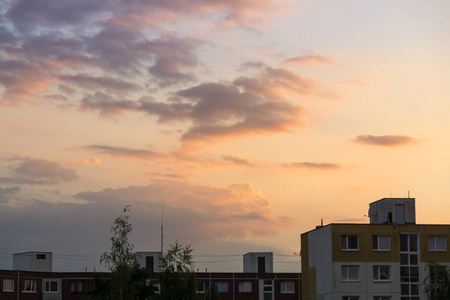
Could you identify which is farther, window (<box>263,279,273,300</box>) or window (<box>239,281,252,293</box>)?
window (<box>263,279,273,300</box>)

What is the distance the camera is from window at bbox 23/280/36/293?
125500 mm

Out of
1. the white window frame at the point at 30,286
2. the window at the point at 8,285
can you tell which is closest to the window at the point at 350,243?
the window at the point at 8,285

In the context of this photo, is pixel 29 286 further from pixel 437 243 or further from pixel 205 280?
pixel 437 243

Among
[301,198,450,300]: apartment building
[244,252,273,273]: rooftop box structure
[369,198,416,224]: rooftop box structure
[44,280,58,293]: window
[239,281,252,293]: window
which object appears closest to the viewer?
[301,198,450,300]: apartment building

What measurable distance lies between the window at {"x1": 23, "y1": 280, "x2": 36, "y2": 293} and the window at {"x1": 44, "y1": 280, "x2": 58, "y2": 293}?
2.29 meters

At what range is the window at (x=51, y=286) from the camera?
129 metres

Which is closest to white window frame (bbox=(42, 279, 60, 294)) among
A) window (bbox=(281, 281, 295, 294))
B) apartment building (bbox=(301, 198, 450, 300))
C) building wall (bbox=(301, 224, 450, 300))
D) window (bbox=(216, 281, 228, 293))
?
window (bbox=(216, 281, 228, 293))

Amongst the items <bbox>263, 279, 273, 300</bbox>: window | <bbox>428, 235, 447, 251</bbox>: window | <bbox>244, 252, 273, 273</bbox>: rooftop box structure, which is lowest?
<bbox>263, 279, 273, 300</bbox>: window

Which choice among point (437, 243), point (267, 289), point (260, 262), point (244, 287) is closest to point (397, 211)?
point (437, 243)

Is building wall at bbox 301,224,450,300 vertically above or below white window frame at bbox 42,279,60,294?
above

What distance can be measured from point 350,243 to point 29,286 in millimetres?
53225

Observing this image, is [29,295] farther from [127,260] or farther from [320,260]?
[127,260]

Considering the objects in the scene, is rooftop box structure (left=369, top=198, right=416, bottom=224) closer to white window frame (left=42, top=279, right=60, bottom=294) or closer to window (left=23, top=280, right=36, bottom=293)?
white window frame (left=42, top=279, right=60, bottom=294)

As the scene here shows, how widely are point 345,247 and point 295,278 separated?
39496 mm
